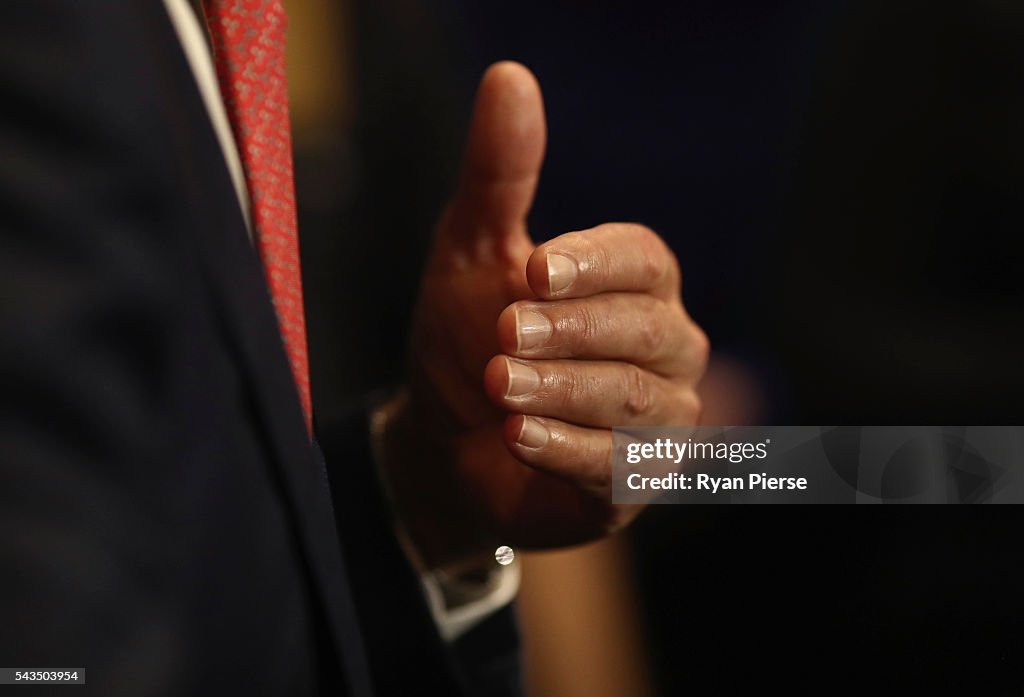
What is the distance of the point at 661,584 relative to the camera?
392 millimetres

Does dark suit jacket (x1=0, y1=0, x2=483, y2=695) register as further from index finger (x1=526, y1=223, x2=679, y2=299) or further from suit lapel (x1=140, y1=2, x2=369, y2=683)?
index finger (x1=526, y1=223, x2=679, y2=299)

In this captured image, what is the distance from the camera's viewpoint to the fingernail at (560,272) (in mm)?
278

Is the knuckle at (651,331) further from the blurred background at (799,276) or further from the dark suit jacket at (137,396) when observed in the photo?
the dark suit jacket at (137,396)

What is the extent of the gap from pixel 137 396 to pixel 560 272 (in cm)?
16

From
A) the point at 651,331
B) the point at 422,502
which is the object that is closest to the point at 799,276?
the point at 651,331

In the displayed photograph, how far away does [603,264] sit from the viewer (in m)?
0.31

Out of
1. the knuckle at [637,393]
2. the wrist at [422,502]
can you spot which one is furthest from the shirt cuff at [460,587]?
the knuckle at [637,393]

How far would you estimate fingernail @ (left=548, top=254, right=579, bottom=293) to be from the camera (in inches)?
11.0

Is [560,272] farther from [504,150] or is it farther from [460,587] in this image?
[460,587]

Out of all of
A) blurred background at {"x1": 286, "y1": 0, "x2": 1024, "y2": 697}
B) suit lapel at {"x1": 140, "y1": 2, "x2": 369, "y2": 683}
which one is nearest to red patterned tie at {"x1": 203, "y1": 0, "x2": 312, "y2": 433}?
suit lapel at {"x1": 140, "y1": 2, "x2": 369, "y2": 683}

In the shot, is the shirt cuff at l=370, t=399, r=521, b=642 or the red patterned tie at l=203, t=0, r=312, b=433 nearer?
the red patterned tie at l=203, t=0, r=312, b=433

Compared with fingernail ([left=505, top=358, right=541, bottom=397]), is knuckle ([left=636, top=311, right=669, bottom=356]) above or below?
above

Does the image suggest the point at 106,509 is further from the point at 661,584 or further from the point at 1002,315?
the point at 1002,315

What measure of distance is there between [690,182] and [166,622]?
334 mm
